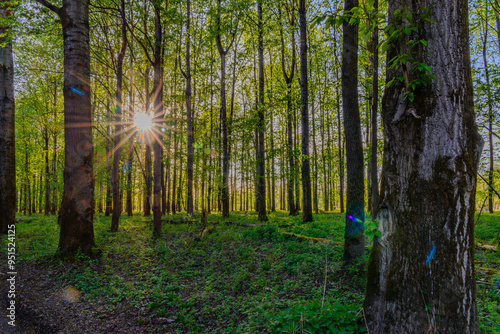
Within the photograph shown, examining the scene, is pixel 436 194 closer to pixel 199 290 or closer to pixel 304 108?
pixel 199 290

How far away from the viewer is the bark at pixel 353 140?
5.09 m

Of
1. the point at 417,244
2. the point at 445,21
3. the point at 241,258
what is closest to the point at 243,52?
the point at 241,258

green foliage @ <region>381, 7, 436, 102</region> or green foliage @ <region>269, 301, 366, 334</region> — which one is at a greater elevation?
green foliage @ <region>381, 7, 436, 102</region>

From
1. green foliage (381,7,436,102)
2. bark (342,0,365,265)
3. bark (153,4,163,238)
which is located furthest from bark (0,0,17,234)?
green foliage (381,7,436,102)

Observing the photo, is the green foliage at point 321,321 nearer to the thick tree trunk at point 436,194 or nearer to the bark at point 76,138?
the thick tree trunk at point 436,194

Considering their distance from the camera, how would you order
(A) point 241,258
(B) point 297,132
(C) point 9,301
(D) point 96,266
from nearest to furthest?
(C) point 9,301
(D) point 96,266
(A) point 241,258
(B) point 297,132

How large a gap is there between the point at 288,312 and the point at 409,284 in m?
1.70

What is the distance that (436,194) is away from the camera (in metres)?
2.23

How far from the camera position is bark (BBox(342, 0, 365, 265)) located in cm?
509

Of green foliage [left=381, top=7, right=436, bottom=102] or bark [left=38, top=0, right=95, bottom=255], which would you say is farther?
bark [left=38, top=0, right=95, bottom=255]

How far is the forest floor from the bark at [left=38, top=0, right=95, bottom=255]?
70 centimetres

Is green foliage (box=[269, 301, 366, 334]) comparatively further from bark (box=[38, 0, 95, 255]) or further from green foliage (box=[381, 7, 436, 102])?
bark (box=[38, 0, 95, 255])

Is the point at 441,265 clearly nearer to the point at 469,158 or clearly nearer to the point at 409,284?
the point at 409,284

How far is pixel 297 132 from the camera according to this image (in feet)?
85.0
